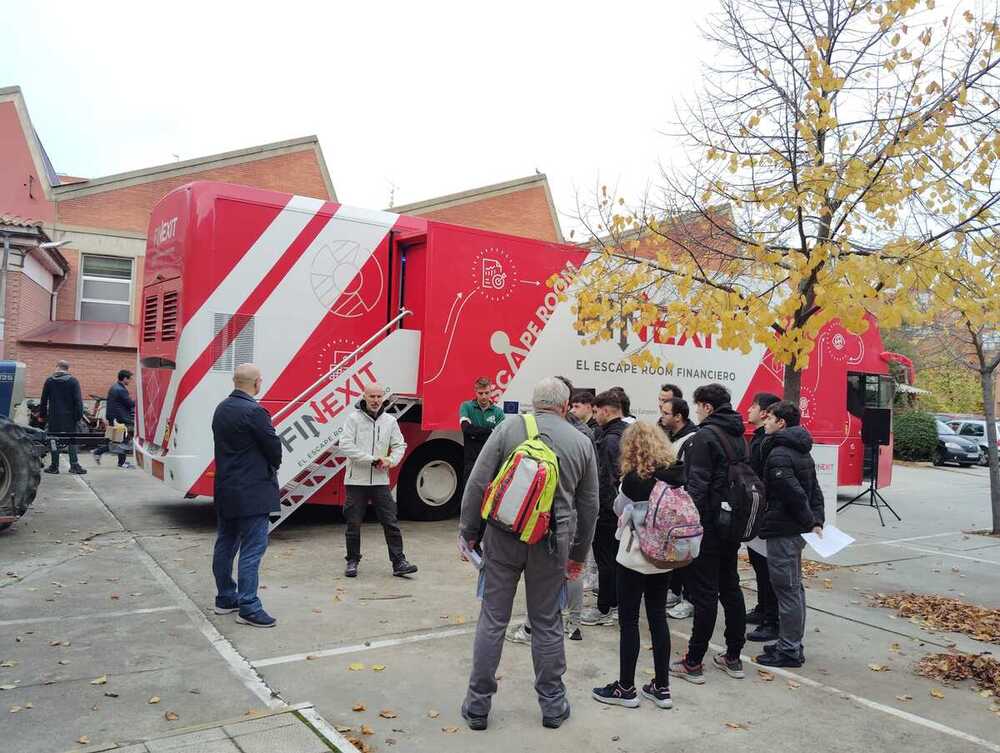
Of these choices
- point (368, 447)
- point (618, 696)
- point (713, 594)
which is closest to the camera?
point (618, 696)

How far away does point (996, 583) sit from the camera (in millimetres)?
8445

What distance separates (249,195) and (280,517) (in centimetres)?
343

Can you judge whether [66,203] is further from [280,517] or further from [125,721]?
[125,721]

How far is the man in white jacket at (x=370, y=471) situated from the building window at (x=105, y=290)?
16.3 m

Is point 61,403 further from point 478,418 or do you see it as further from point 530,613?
point 530,613

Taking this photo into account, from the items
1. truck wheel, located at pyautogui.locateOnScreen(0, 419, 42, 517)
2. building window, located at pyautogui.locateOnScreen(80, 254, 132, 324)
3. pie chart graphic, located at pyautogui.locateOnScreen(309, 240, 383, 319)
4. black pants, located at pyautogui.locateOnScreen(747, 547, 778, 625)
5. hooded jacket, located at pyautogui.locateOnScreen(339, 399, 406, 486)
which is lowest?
black pants, located at pyautogui.locateOnScreen(747, 547, 778, 625)

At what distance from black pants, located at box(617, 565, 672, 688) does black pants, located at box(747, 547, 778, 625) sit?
199 cm

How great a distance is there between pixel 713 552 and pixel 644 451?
91cm

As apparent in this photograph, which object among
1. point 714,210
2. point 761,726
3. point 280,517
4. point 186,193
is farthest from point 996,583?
point 186,193

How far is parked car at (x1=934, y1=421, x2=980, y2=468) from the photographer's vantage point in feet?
87.1

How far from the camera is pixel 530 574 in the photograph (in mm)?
4227

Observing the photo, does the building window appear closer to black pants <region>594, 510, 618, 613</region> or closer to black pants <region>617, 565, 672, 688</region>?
black pants <region>594, 510, 618, 613</region>

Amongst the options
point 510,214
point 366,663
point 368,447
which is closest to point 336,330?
point 368,447

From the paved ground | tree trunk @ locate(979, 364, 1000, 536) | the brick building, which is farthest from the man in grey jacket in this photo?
the brick building
